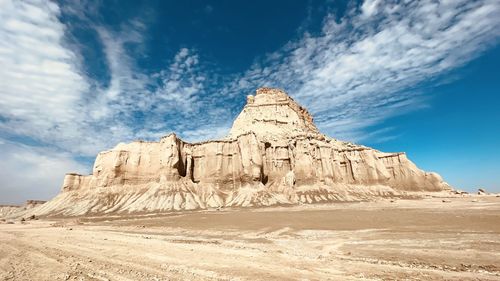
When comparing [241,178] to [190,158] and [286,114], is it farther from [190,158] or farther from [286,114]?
[286,114]

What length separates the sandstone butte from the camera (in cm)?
7356

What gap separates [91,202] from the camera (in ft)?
241

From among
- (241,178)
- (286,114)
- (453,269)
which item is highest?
(286,114)

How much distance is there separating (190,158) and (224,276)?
7860cm

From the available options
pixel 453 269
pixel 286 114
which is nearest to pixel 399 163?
pixel 286 114

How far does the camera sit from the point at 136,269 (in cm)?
1244

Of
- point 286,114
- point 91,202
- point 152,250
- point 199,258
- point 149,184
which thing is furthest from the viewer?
point 286,114

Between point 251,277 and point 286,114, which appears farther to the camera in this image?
point 286,114

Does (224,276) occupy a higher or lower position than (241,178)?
lower

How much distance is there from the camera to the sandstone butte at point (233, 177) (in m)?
73.6

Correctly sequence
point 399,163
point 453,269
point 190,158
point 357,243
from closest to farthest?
1. point 453,269
2. point 357,243
3. point 190,158
4. point 399,163

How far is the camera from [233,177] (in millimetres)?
84812

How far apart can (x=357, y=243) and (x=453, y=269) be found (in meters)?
7.85

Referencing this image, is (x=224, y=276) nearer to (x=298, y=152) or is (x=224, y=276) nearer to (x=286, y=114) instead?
(x=298, y=152)
